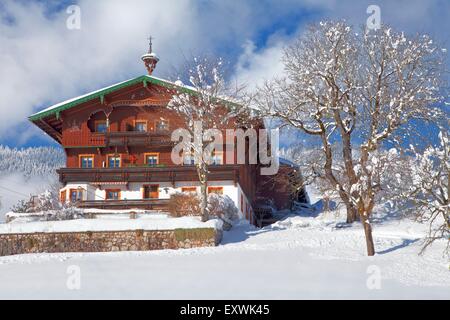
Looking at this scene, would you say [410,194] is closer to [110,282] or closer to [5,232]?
[110,282]

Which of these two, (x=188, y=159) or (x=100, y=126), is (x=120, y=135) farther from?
(x=188, y=159)

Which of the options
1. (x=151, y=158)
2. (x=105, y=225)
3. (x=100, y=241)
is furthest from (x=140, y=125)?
(x=100, y=241)

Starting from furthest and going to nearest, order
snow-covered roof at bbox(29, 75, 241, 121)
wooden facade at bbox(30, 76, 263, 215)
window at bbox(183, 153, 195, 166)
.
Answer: snow-covered roof at bbox(29, 75, 241, 121), window at bbox(183, 153, 195, 166), wooden facade at bbox(30, 76, 263, 215)

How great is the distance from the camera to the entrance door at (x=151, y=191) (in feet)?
114

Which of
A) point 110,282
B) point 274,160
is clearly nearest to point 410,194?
point 110,282

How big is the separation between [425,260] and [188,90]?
60.1 ft

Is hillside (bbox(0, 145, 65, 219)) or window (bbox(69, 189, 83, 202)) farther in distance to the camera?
hillside (bbox(0, 145, 65, 219))

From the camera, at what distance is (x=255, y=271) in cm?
1750

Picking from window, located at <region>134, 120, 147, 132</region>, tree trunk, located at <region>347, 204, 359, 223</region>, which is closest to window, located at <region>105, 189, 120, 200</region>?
window, located at <region>134, 120, 147, 132</region>

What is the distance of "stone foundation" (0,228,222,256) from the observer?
24094 mm

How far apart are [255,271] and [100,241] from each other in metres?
9.53

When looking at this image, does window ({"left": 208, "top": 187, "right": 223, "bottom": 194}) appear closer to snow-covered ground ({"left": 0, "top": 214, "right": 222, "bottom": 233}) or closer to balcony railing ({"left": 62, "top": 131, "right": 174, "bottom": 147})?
balcony railing ({"left": 62, "top": 131, "right": 174, "bottom": 147})

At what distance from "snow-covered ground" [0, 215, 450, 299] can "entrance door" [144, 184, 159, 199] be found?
Result: 9222mm

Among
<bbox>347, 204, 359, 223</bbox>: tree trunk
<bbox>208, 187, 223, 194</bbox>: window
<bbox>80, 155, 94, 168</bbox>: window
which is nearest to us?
<bbox>347, 204, 359, 223</bbox>: tree trunk
